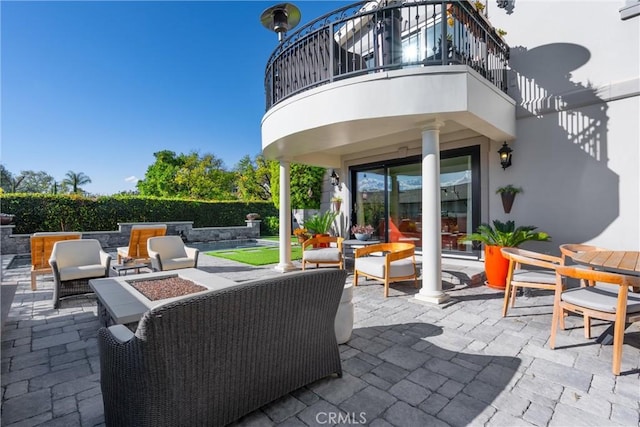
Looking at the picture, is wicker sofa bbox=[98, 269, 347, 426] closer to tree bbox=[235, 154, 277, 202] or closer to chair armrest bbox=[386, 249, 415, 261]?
chair armrest bbox=[386, 249, 415, 261]

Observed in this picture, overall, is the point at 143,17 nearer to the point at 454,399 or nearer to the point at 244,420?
the point at 244,420

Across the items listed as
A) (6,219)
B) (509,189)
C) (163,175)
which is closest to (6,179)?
(163,175)

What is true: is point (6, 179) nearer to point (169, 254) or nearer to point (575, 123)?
point (169, 254)

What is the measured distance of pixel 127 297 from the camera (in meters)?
3.00

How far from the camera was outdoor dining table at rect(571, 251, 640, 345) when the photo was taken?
2.72 metres

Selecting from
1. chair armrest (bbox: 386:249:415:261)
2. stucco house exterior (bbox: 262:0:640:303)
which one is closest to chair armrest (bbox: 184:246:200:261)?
stucco house exterior (bbox: 262:0:640:303)

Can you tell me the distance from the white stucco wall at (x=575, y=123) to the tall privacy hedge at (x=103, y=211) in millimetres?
13646

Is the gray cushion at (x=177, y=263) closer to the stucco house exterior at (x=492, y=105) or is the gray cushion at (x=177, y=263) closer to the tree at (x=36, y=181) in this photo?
the stucco house exterior at (x=492, y=105)

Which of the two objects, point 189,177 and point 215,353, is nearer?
point 215,353

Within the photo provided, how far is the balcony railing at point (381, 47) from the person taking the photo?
425 centimetres

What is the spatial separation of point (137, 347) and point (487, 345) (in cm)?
311

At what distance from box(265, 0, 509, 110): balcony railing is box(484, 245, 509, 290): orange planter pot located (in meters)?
3.05

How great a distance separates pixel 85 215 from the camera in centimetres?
1156

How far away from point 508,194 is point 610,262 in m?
2.92
